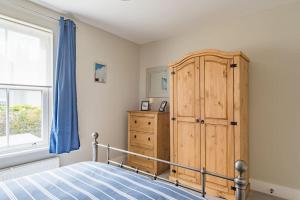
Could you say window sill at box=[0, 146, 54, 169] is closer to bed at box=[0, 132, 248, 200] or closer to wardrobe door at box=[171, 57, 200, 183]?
bed at box=[0, 132, 248, 200]

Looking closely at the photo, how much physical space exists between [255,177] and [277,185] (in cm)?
27

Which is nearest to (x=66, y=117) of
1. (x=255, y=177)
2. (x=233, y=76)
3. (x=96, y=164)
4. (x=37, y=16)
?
(x=96, y=164)

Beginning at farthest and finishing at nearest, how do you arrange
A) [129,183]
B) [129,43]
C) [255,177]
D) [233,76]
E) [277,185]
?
[129,43]
[255,177]
[277,185]
[233,76]
[129,183]

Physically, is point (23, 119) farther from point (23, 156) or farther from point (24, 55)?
point (24, 55)

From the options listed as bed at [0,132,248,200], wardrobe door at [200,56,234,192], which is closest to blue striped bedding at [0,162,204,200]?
bed at [0,132,248,200]

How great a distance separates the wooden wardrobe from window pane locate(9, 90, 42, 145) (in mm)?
1923

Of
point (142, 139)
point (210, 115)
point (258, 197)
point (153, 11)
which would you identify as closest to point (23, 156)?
point (142, 139)

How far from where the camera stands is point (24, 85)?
7.88 feet

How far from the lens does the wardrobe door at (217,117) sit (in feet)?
7.93

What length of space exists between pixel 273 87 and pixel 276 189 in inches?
54.1

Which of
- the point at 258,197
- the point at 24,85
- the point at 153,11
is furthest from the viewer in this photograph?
the point at 153,11

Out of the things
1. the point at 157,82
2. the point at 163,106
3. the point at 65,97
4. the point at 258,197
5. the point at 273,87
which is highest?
the point at 157,82

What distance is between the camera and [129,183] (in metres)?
1.43

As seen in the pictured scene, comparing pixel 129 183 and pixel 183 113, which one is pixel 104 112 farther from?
pixel 129 183
